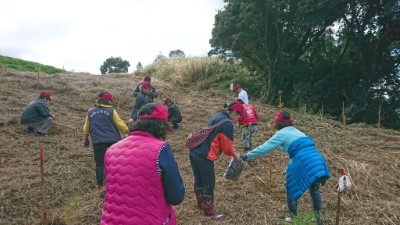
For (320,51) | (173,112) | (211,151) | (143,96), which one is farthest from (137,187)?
(320,51)

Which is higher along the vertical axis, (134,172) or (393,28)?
(393,28)

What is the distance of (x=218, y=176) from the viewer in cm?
664

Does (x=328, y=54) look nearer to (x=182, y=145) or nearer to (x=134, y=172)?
(x=182, y=145)

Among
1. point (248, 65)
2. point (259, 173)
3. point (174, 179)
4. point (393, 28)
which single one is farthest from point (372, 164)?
point (248, 65)

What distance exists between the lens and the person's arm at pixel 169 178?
2309 mm

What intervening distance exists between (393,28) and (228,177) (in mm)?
12187

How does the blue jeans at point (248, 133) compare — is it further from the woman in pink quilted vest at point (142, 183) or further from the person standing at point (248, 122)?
the woman in pink quilted vest at point (142, 183)

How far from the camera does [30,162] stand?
282 inches

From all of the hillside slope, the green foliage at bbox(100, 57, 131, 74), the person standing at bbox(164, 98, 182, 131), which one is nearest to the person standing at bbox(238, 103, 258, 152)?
the hillside slope

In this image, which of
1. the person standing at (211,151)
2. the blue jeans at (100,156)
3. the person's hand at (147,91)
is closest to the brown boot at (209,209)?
the person standing at (211,151)

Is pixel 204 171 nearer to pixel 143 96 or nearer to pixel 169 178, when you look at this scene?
pixel 169 178

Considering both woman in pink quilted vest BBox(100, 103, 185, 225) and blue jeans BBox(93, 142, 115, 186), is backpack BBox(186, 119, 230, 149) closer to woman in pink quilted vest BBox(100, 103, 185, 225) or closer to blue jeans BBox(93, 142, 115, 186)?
blue jeans BBox(93, 142, 115, 186)

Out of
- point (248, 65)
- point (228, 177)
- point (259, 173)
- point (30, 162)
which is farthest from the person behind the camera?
point (248, 65)

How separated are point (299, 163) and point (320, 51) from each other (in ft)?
44.6
